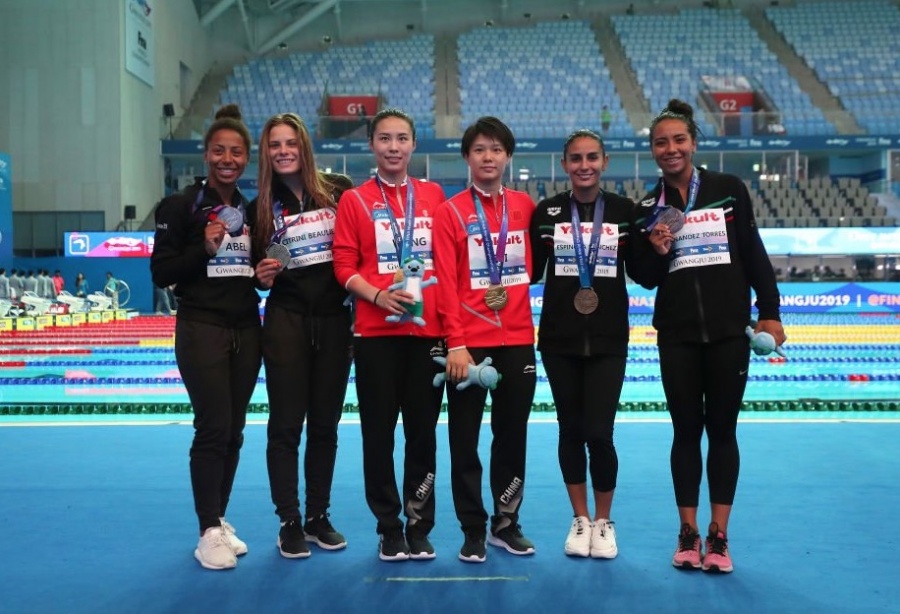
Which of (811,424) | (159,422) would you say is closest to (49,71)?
(159,422)

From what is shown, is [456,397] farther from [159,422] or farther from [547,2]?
[547,2]

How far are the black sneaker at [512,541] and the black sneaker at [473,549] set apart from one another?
0.38 ft

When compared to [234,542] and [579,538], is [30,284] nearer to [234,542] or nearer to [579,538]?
[234,542]

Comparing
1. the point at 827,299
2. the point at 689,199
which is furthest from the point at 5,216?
the point at 689,199

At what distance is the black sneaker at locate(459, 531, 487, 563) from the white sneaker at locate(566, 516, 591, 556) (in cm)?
31

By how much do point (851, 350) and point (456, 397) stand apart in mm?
8622

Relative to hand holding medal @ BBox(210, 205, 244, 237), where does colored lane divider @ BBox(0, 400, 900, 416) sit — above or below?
below

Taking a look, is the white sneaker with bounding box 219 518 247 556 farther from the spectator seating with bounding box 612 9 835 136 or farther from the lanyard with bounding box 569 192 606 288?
the spectator seating with bounding box 612 9 835 136

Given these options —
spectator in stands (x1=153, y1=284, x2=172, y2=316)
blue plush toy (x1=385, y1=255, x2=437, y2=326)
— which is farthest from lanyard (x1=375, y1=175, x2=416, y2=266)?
spectator in stands (x1=153, y1=284, x2=172, y2=316)

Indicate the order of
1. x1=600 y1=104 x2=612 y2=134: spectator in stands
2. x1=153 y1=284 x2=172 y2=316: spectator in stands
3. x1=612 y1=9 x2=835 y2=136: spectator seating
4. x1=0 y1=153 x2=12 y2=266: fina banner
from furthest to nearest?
x1=612 y1=9 x2=835 y2=136: spectator seating → x1=600 y1=104 x2=612 y2=134: spectator in stands → x1=153 y1=284 x2=172 y2=316: spectator in stands → x1=0 y1=153 x2=12 y2=266: fina banner

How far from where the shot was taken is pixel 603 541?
3.18 m

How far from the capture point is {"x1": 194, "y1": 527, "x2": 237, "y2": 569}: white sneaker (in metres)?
3.03

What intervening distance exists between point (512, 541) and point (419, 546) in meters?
0.34

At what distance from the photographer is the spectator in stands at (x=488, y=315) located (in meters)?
3.17
